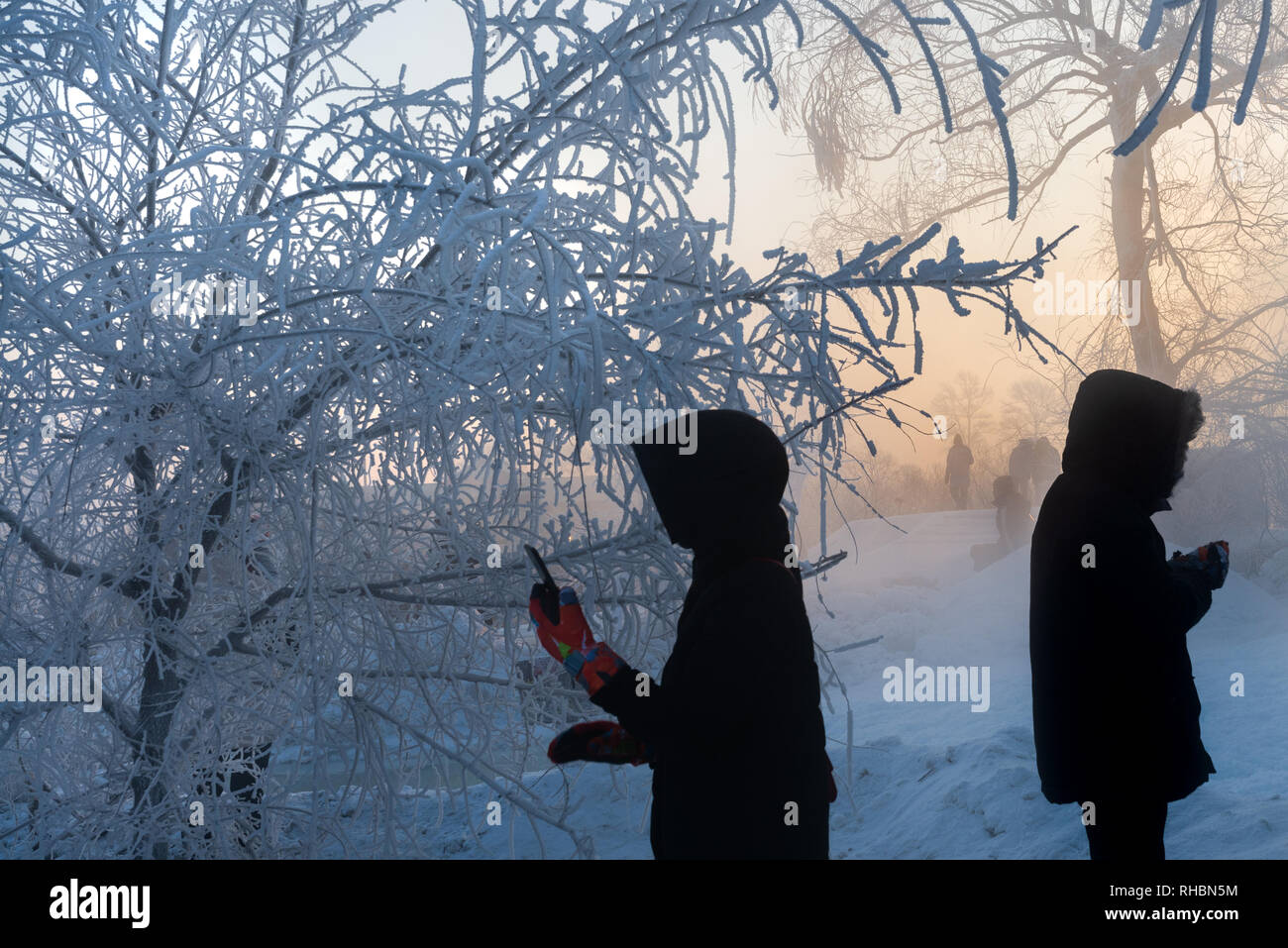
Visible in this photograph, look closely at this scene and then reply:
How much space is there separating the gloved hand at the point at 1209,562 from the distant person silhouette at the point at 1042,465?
850cm

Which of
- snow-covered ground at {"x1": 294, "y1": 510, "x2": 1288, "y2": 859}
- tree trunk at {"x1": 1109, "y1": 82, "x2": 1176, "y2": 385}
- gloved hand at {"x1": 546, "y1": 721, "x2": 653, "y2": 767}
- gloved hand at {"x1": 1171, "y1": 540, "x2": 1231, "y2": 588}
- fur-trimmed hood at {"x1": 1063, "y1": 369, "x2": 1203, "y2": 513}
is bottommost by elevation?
snow-covered ground at {"x1": 294, "y1": 510, "x2": 1288, "y2": 859}

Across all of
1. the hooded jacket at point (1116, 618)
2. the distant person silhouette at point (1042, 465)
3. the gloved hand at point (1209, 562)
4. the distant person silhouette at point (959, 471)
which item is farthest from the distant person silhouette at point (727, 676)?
the distant person silhouette at point (959, 471)

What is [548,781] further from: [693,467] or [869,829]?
[693,467]

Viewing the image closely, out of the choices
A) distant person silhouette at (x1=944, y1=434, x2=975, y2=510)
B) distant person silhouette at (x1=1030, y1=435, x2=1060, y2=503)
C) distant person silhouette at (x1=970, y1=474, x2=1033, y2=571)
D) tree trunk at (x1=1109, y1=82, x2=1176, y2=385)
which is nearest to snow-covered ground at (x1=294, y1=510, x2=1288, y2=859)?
distant person silhouette at (x1=1030, y1=435, x2=1060, y2=503)

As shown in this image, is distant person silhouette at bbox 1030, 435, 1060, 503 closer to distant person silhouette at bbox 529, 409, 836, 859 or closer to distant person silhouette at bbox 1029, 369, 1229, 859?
distant person silhouette at bbox 1029, 369, 1229, 859

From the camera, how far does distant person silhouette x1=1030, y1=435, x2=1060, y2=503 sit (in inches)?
441

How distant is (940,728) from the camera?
6.14m

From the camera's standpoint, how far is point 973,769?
16.7 feet

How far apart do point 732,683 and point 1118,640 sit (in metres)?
1.34

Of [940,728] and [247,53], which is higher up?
[247,53]
